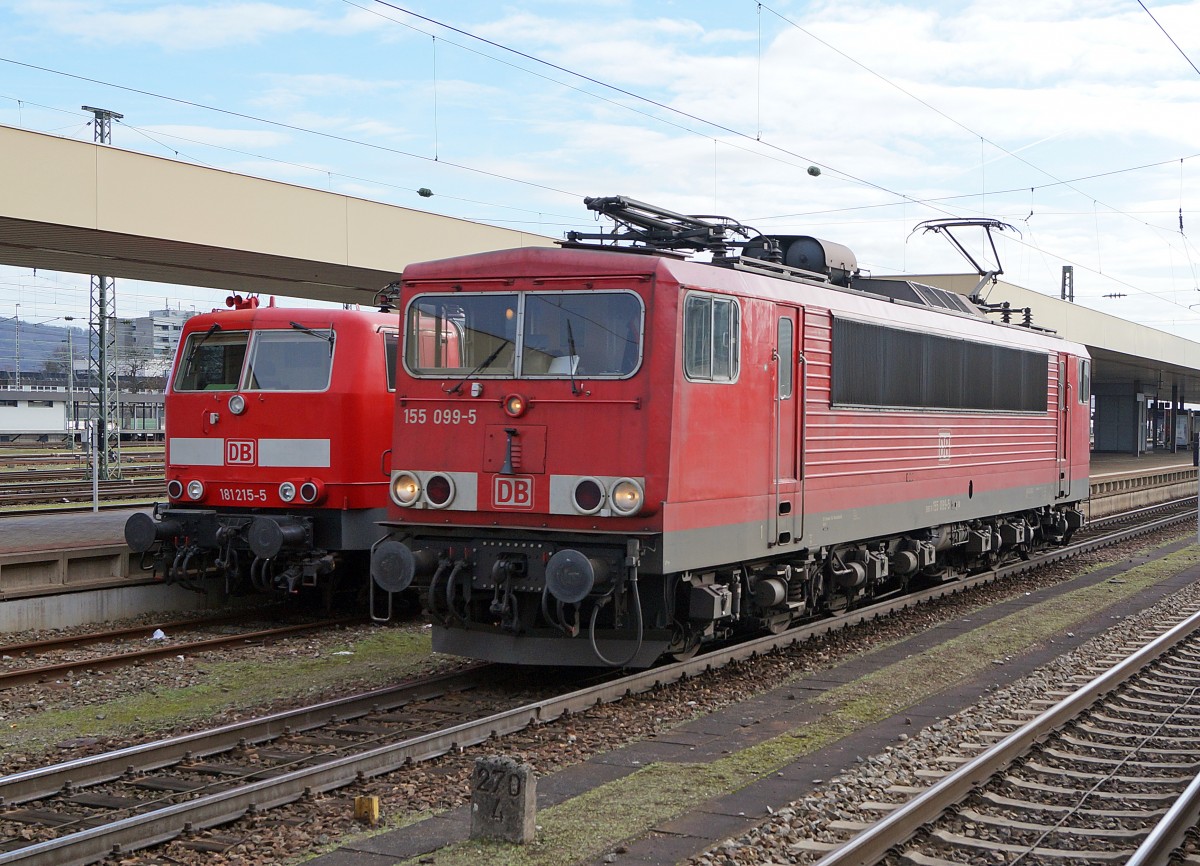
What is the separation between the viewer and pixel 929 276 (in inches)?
1341

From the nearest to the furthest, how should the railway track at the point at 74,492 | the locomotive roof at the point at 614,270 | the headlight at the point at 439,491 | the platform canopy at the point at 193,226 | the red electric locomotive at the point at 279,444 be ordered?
the locomotive roof at the point at 614,270 < the headlight at the point at 439,491 < the red electric locomotive at the point at 279,444 < the platform canopy at the point at 193,226 < the railway track at the point at 74,492

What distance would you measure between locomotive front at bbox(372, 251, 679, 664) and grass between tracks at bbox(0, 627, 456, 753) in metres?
1.20

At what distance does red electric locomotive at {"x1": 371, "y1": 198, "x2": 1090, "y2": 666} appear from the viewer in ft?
30.8

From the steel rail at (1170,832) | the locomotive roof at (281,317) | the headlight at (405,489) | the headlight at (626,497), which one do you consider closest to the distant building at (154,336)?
the locomotive roof at (281,317)

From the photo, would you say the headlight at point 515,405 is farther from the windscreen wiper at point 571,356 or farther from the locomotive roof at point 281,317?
the locomotive roof at point 281,317

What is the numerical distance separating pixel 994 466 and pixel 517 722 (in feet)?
32.1

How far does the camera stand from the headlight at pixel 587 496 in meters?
9.37

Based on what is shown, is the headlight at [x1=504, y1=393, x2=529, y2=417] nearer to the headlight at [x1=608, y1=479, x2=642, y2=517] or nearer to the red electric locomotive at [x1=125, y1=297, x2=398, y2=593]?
the headlight at [x1=608, y1=479, x2=642, y2=517]

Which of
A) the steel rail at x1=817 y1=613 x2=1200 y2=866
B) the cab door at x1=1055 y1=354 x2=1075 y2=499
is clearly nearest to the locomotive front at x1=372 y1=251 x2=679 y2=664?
the steel rail at x1=817 y1=613 x2=1200 y2=866

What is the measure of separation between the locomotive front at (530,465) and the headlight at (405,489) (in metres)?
0.01

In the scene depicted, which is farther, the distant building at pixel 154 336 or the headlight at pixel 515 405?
the distant building at pixel 154 336

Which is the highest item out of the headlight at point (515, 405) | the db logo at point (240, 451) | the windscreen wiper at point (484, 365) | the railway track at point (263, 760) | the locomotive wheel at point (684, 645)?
the windscreen wiper at point (484, 365)

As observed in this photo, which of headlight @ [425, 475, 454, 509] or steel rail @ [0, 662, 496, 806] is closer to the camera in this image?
steel rail @ [0, 662, 496, 806]

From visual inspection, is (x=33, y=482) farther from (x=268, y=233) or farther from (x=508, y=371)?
(x=508, y=371)
